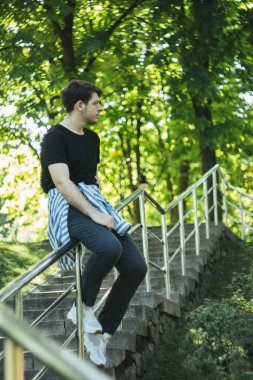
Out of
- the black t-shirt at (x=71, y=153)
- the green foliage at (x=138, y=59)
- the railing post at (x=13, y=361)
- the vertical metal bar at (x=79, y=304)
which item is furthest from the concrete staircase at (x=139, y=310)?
the green foliage at (x=138, y=59)

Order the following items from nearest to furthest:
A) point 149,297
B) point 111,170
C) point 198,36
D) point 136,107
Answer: point 149,297, point 198,36, point 136,107, point 111,170

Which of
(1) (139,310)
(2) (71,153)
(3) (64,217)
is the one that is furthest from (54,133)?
(1) (139,310)

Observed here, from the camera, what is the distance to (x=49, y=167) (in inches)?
200

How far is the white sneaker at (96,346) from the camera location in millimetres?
5102

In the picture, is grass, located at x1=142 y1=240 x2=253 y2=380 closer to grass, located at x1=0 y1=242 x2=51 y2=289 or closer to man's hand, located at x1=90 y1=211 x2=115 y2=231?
man's hand, located at x1=90 y1=211 x2=115 y2=231

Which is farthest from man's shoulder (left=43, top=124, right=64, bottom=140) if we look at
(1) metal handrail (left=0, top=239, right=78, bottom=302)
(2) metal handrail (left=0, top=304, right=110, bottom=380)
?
(2) metal handrail (left=0, top=304, right=110, bottom=380)

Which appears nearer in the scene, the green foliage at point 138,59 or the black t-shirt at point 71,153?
the black t-shirt at point 71,153

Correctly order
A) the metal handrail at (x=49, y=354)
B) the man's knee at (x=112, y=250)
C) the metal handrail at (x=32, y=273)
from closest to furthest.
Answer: the metal handrail at (x=49, y=354)
the metal handrail at (x=32, y=273)
the man's knee at (x=112, y=250)

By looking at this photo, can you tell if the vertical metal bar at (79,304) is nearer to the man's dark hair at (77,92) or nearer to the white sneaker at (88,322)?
the white sneaker at (88,322)

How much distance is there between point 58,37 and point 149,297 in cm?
578

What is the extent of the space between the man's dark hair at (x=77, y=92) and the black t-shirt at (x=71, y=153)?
0.18 m

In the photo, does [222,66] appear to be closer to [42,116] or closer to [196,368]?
[42,116]

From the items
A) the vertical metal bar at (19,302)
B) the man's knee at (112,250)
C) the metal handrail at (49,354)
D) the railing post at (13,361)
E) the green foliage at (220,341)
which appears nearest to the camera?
the metal handrail at (49,354)

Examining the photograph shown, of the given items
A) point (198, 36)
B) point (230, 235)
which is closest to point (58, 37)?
point (198, 36)
